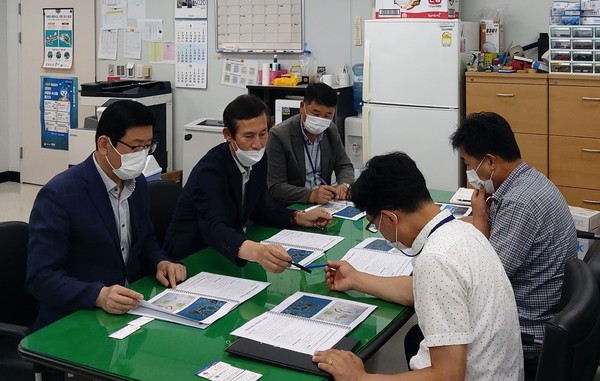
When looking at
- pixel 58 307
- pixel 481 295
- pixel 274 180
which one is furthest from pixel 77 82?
pixel 481 295

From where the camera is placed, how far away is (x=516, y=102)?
5012 millimetres

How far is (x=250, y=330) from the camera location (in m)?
2.08

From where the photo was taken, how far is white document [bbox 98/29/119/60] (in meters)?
7.13

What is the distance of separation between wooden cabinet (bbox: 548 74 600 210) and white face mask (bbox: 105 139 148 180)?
10.7ft

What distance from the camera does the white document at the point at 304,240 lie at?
2.91m

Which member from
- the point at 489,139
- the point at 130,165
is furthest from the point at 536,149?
the point at 130,165

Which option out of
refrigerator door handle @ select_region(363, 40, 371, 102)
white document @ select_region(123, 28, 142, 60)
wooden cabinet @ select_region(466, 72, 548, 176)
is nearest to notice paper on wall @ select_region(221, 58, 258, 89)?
white document @ select_region(123, 28, 142, 60)

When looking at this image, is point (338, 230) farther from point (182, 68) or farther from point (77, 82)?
point (77, 82)

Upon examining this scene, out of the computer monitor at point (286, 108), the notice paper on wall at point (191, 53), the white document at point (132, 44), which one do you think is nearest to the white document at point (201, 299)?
the computer monitor at point (286, 108)

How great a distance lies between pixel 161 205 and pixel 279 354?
4.91 feet

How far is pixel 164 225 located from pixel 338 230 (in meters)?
0.78

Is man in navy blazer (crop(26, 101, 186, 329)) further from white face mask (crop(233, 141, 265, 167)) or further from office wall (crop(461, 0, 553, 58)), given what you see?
office wall (crop(461, 0, 553, 58))

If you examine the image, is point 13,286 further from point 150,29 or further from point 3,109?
point 3,109

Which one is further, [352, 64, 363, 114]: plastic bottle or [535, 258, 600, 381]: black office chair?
[352, 64, 363, 114]: plastic bottle
